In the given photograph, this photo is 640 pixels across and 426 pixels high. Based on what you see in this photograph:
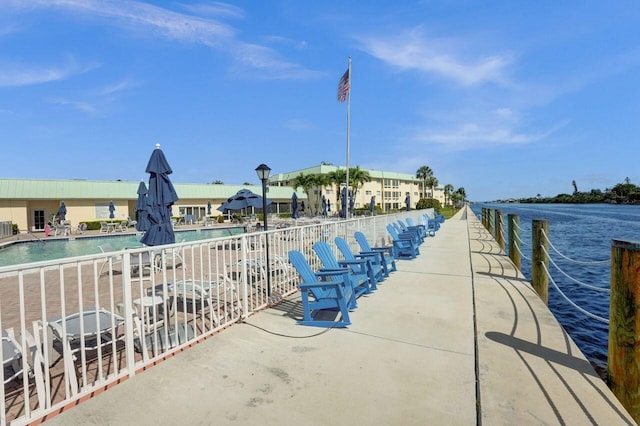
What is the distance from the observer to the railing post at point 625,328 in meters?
2.56

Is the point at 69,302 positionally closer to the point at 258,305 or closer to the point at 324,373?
the point at 258,305

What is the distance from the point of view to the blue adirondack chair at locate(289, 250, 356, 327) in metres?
3.94

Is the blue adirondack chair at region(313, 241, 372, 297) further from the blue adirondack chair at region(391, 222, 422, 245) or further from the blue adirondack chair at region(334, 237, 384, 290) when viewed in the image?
the blue adirondack chair at region(391, 222, 422, 245)

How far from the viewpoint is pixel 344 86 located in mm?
18094

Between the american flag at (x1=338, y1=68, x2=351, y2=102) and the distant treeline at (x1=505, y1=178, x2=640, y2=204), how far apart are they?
14097 cm

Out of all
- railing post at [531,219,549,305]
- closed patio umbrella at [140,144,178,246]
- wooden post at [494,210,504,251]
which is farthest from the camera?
wooden post at [494,210,504,251]

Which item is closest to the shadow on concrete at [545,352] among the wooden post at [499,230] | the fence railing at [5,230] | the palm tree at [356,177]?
the wooden post at [499,230]

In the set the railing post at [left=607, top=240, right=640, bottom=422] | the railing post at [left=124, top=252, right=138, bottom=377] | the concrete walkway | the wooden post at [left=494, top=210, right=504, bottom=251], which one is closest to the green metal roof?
the wooden post at [left=494, top=210, right=504, bottom=251]

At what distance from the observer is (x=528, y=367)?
2.98m

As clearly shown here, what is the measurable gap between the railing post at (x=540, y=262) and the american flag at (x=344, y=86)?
45.5ft

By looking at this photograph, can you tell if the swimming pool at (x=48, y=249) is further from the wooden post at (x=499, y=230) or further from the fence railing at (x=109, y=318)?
the wooden post at (x=499, y=230)

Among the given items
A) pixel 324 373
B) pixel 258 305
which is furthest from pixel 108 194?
pixel 324 373

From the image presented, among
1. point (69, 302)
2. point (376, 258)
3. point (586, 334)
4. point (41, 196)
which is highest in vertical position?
point (41, 196)

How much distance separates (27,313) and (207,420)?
471cm
